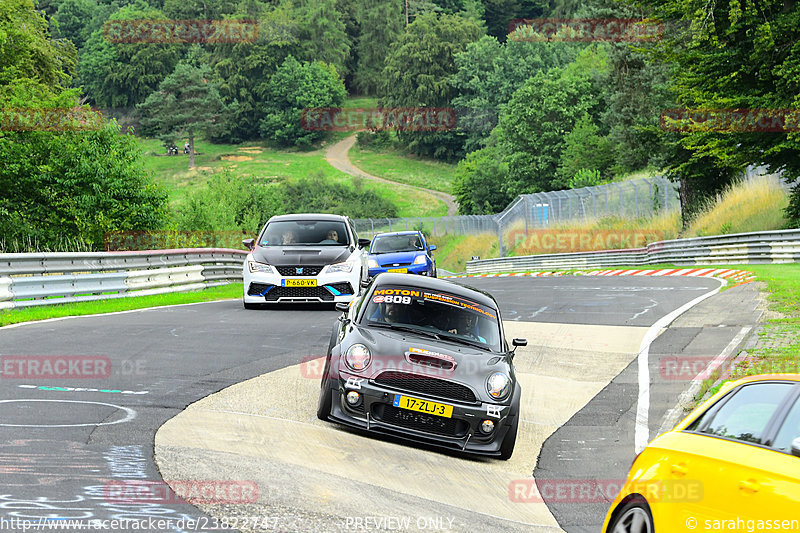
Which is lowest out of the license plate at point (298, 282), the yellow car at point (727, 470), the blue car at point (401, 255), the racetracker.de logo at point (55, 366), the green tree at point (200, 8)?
the blue car at point (401, 255)

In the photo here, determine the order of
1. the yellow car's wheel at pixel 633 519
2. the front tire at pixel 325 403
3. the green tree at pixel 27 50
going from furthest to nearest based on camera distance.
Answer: the green tree at pixel 27 50 < the front tire at pixel 325 403 < the yellow car's wheel at pixel 633 519

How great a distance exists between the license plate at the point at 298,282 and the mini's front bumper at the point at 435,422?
9965 mm

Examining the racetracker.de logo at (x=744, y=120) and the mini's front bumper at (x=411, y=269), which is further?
the mini's front bumper at (x=411, y=269)

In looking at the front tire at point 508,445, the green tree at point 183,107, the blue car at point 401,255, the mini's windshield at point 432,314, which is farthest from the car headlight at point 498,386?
the green tree at point 183,107

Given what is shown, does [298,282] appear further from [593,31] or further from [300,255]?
[593,31]

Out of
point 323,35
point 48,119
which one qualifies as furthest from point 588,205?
point 323,35

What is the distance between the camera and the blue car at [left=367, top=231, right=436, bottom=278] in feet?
81.1

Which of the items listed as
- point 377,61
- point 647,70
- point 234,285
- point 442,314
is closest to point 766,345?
point 442,314

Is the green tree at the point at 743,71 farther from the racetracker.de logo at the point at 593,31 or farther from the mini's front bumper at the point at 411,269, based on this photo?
the mini's front bumper at the point at 411,269

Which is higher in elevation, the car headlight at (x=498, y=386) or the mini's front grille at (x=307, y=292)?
the car headlight at (x=498, y=386)

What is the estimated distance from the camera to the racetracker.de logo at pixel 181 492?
5910 millimetres

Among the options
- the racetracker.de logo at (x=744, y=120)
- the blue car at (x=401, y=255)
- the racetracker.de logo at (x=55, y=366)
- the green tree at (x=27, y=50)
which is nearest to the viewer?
the racetracker.de logo at (x=55, y=366)

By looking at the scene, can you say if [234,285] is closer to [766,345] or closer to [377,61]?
[766,345]

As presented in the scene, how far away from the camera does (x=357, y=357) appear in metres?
8.71
